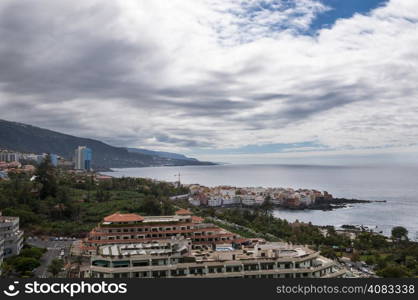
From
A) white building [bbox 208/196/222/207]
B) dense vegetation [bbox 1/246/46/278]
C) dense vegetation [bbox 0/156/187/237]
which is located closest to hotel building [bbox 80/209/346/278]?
dense vegetation [bbox 1/246/46/278]

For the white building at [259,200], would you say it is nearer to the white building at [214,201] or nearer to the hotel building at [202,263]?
the white building at [214,201]

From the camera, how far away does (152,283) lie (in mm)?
11531

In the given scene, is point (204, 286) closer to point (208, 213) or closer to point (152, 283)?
point (152, 283)

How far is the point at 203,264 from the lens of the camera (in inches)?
599

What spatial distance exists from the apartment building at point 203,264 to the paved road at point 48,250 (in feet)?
32.0

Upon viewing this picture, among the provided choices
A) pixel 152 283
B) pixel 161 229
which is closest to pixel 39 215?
pixel 161 229

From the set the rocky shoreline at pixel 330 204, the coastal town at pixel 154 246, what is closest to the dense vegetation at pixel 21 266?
the coastal town at pixel 154 246

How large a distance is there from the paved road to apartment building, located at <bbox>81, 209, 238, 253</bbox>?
7.59 feet

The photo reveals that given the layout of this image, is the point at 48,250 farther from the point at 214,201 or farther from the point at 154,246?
the point at 214,201

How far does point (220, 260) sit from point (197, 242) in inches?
515

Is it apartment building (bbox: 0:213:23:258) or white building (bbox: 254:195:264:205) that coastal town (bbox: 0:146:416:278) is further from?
white building (bbox: 254:195:264:205)

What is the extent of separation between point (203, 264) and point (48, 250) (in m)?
17.9

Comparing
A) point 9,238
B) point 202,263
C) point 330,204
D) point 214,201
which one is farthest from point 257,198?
point 202,263

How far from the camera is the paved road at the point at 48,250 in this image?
23.8 metres
